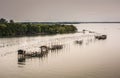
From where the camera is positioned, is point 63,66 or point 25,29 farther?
point 25,29

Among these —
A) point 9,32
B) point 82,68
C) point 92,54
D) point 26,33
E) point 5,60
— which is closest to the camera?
point 82,68

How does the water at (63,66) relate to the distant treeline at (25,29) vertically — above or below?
below

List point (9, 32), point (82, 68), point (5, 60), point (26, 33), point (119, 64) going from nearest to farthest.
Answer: point (82, 68) → point (119, 64) → point (5, 60) → point (9, 32) → point (26, 33)

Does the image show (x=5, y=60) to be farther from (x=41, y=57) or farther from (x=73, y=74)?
(x=73, y=74)

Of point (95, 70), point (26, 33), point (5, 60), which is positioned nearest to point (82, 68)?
point (95, 70)

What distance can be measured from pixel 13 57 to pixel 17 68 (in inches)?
125

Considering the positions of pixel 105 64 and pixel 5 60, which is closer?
pixel 105 64

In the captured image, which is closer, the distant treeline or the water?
the water

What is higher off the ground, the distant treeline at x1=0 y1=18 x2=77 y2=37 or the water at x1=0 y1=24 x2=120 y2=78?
the distant treeline at x1=0 y1=18 x2=77 y2=37

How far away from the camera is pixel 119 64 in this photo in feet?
45.5

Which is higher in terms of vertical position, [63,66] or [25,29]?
[25,29]

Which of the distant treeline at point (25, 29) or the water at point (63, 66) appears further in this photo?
the distant treeline at point (25, 29)

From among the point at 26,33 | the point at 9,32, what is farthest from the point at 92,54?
the point at 26,33

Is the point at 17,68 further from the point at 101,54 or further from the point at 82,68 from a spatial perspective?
the point at 101,54
